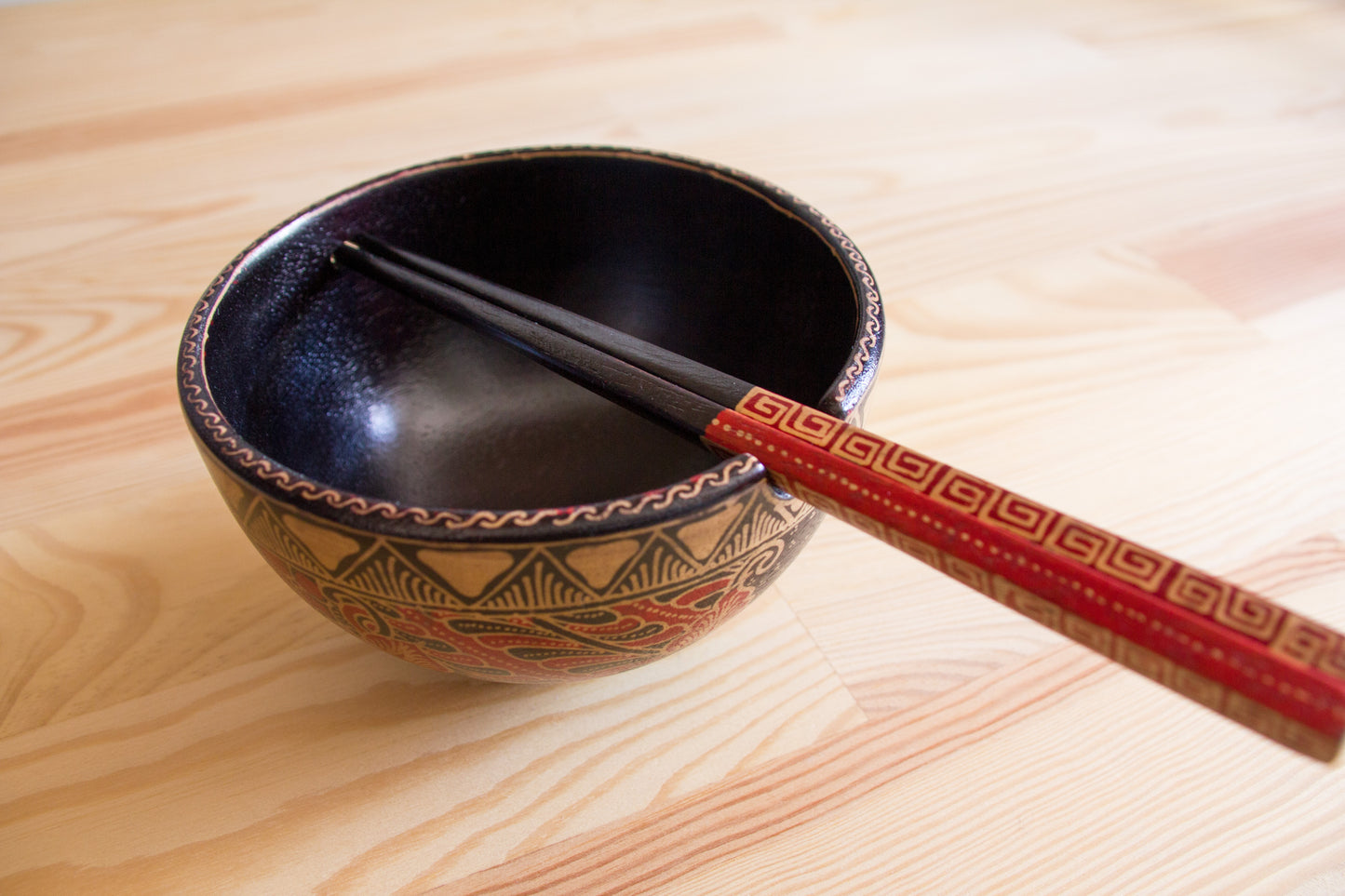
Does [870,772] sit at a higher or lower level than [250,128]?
lower

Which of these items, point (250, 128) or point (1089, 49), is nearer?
point (250, 128)

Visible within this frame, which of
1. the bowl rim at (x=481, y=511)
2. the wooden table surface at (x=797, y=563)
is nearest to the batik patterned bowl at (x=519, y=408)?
the bowl rim at (x=481, y=511)

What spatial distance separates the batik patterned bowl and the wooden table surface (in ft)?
0.37

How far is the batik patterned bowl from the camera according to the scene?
1.49 ft

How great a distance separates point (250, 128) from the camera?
1287 millimetres

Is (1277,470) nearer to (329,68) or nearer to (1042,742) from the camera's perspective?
(1042,742)

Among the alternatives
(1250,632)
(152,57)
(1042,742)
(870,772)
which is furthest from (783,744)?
(152,57)

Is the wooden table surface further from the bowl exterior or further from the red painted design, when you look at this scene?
the red painted design

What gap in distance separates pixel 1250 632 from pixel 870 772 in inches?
11.5

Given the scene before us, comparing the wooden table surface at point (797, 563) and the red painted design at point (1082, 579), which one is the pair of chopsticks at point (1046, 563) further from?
the wooden table surface at point (797, 563)

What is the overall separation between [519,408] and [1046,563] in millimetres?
523

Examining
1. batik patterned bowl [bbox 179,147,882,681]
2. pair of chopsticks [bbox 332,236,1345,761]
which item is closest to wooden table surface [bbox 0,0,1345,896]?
batik patterned bowl [bbox 179,147,882,681]

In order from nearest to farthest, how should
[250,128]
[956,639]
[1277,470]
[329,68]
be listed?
[956,639] → [1277,470] → [250,128] → [329,68]

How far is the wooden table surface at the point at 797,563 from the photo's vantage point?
0.57 meters
